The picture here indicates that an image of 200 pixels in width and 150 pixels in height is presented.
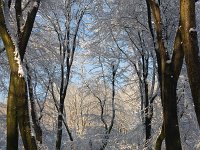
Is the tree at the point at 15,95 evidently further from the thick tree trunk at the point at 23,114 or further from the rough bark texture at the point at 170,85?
the rough bark texture at the point at 170,85

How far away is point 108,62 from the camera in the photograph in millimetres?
26281

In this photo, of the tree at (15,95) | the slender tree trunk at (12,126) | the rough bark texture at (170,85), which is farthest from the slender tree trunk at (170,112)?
the slender tree trunk at (12,126)

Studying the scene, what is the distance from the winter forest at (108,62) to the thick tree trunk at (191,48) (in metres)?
0.01

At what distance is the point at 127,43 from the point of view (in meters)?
21.6

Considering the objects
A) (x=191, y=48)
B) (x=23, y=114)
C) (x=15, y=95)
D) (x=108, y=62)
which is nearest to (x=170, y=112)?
(x=191, y=48)

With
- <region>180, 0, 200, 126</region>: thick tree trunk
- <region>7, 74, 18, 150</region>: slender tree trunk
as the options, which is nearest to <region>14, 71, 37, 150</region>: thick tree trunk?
<region>7, 74, 18, 150</region>: slender tree trunk

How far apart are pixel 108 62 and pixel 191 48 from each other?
66.5 ft

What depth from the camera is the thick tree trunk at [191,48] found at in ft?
19.4

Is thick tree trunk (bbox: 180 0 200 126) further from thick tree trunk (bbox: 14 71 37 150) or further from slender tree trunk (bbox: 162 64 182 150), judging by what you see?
thick tree trunk (bbox: 14 71 37 150)

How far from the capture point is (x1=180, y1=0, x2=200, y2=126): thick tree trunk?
19.4ft

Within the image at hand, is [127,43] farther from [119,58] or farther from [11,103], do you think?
[11,103]

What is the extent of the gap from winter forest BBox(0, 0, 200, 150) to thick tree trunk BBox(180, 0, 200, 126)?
0.05 feet

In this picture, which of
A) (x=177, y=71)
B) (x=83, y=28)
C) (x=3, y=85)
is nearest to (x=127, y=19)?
(x=83, y=28)

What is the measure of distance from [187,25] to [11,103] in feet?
13.0
